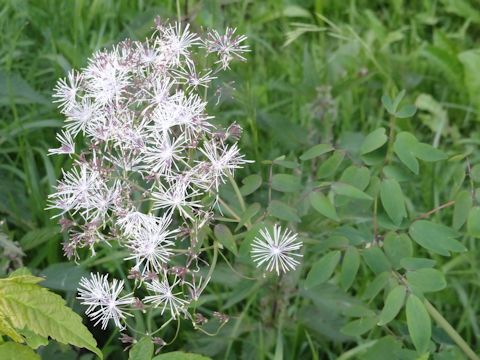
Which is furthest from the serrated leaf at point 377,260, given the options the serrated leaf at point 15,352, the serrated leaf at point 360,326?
the serrated leaf at point 15,352

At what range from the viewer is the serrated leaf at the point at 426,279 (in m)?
1.53

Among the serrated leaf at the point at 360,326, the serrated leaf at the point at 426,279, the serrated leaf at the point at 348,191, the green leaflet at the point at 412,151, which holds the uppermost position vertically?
Result: the green leaflet at the point at 412,151

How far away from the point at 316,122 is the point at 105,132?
107 cm

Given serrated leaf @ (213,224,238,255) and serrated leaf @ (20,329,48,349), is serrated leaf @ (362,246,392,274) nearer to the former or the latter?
serrated leaf @ (213,224,238,255)

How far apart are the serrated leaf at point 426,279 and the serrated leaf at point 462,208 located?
0.44ft

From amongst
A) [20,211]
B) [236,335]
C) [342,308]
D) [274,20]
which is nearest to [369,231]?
[342,308]

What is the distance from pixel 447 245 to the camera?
157cm

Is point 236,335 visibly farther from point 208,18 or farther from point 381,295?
point 208,18

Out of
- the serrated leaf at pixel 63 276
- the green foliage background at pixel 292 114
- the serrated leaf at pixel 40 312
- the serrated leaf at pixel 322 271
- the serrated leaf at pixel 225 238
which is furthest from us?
the green foliage background at pixel 292 114

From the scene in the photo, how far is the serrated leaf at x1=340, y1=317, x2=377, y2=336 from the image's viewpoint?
1.66 metres

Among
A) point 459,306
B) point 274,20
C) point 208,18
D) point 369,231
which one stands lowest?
point 369,231

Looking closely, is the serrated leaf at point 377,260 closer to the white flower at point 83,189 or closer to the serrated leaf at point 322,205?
the serrated leaf at point 322,205

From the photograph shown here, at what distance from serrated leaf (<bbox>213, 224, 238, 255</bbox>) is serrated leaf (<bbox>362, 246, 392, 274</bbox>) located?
280mm

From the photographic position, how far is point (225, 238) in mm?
1506
